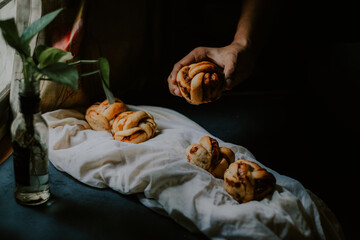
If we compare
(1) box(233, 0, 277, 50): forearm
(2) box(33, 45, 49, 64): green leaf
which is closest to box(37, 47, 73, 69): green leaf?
(2) box(33, 45, 49, 64): green leaf

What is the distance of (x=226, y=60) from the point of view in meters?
1.27

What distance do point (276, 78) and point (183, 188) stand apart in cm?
141

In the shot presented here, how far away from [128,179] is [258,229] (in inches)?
14.2

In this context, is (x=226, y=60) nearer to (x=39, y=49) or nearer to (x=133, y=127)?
(x=133, y=127)

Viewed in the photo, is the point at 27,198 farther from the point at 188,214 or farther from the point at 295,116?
the point at 295,116

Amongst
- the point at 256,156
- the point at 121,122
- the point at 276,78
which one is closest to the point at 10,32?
the point at 121,122

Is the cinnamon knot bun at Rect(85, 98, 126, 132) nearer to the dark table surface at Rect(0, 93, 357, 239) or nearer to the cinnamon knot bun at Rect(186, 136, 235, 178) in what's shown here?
the dark table surface at Rect(0, 93, 357, 239)

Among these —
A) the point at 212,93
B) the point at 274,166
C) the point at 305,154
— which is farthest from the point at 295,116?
the point at 212,93

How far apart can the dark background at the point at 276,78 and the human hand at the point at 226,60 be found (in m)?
0.29

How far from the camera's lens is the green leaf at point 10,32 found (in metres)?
0.75

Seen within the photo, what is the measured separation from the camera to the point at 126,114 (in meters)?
1.27

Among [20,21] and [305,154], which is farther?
[305,154]

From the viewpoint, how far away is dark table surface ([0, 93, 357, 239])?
2.89ft

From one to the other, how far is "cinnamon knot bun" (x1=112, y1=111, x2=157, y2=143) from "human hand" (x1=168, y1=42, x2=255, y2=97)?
137 mm
